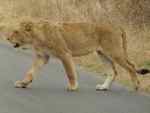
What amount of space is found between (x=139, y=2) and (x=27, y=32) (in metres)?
5.91

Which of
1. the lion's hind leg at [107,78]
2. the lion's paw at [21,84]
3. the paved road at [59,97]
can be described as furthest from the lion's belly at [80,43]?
the lion's paw at [21,84]

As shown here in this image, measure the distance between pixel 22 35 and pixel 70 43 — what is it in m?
0.79

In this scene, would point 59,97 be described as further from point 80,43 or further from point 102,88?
point 80,43

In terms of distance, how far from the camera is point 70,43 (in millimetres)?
10500

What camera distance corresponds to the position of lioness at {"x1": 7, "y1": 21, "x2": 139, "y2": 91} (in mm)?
10148

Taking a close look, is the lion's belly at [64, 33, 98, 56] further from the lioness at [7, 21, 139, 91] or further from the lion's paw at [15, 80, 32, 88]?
the lion's paw at [15, 80, 32, 88]

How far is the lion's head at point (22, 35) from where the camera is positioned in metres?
10.2

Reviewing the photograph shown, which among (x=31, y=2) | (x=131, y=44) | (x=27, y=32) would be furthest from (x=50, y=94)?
(x=31, y=2)

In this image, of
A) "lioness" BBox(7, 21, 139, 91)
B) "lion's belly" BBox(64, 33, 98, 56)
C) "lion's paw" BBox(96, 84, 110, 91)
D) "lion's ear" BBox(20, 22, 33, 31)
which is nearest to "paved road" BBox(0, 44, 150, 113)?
"lion's paw" BBox(96, 84, 110, 91)

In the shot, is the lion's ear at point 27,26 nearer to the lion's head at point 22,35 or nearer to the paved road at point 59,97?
the lion's head at point 22,35

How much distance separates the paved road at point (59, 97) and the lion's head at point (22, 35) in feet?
2.24

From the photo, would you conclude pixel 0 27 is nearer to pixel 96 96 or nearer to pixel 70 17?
pixel 70 17

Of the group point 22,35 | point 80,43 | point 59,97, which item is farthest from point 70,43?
point 59,97

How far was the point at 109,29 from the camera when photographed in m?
10.4
